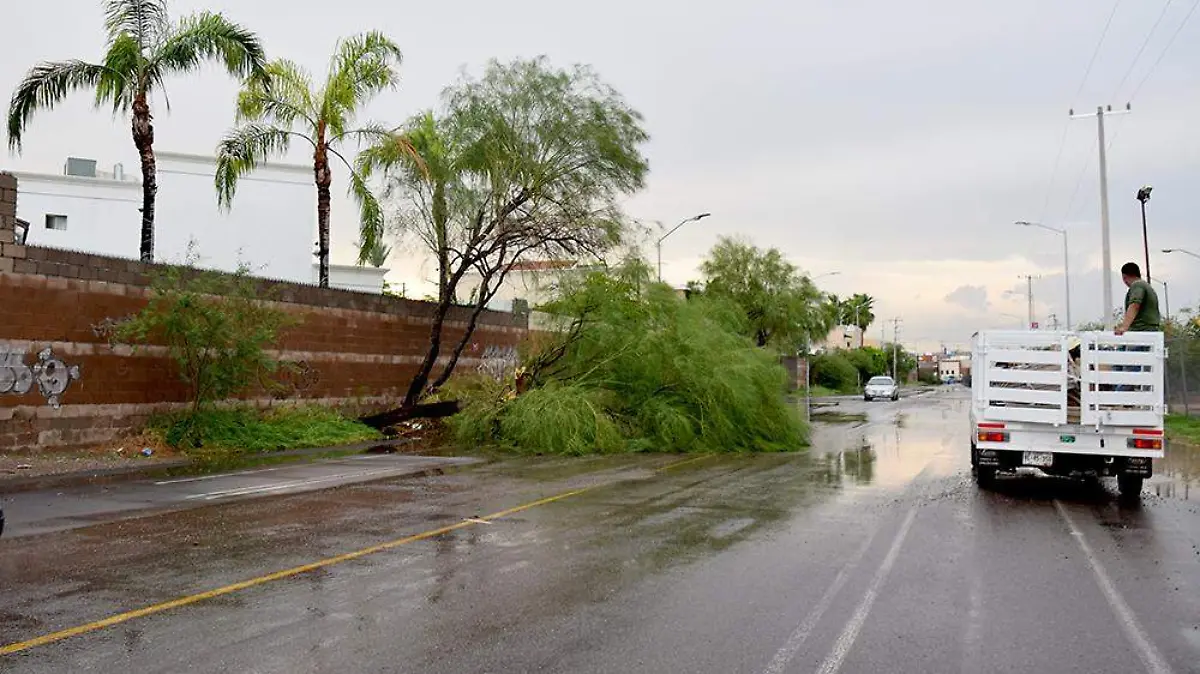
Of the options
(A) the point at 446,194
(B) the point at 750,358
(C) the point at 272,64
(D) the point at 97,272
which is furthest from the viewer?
(A) the point at 446,194

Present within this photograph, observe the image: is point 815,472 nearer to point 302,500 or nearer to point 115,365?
point 302,500

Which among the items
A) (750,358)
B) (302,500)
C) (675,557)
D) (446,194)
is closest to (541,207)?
(446,194)

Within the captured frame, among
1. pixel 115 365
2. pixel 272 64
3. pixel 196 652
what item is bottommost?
pixel 196 652

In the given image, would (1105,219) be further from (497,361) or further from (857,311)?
(857,311)

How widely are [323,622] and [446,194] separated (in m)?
18.9

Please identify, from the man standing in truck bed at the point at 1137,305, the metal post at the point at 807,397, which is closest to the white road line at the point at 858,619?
the man standing in truck bed at the point at 1137,305

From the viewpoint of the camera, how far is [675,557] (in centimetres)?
841

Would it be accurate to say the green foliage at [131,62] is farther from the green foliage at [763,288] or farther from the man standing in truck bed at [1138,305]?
the green foliage at [763,288]

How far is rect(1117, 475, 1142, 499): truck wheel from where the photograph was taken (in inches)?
505

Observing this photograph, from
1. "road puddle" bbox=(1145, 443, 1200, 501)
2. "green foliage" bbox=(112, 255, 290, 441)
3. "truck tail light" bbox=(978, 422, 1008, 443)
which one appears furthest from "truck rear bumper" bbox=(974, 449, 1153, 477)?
"green foliage" bbox=(112, 255, 290, 441)

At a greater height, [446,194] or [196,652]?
[446,194]

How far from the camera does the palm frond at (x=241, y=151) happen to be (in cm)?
2234

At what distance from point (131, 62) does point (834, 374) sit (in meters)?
69.1

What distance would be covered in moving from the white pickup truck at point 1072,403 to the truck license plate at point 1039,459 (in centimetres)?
1
